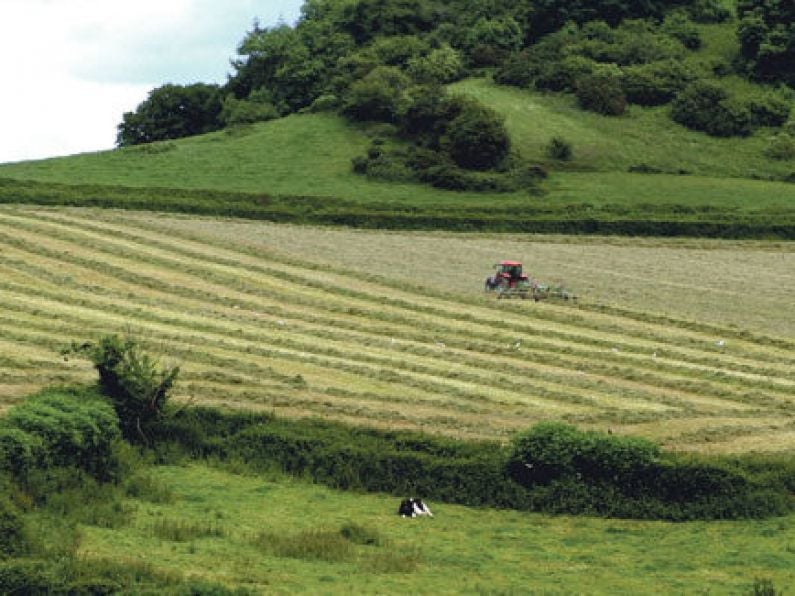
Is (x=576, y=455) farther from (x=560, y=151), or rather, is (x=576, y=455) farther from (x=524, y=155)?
(x=560, y=151)

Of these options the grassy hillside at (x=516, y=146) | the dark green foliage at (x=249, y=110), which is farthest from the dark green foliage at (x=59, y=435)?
the dark green foliage at (x=249, y=110)

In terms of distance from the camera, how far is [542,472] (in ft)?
176

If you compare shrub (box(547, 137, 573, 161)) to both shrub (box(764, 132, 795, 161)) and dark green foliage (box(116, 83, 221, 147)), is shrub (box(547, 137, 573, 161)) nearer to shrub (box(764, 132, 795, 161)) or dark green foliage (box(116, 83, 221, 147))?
shrub (box(764, 132, 795, 161))

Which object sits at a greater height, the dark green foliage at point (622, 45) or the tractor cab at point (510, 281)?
the dark green foliage at point (622, 45)

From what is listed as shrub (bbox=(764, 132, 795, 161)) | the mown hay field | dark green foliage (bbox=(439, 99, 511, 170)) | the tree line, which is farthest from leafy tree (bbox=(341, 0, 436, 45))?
the mown hay field

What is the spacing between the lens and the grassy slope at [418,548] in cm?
4253

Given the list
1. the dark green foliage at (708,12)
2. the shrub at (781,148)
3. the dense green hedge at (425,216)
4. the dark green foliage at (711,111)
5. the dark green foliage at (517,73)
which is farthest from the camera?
the dark green foliage at (708,12)

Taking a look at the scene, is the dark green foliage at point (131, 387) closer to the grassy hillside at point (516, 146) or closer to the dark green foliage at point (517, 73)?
the grassy hillside at point (516, 146)

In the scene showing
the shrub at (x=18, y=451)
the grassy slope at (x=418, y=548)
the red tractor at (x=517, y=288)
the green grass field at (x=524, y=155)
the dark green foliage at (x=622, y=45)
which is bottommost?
the grassy slope at (x=418, y=548)

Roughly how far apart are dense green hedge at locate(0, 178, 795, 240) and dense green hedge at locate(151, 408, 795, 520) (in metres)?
53.9

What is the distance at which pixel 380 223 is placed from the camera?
109 m

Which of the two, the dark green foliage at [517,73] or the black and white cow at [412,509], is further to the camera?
the dark green foliage at [517,73]

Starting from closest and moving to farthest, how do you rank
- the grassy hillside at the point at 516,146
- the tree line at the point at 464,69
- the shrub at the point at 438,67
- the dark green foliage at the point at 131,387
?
the dark green foliage at the point at 131,387 → the grassy hillside at the point at 516,146 → the tree line at the point at 464,69 → the shrub at the point at 438,67

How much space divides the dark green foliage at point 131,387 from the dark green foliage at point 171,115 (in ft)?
372
